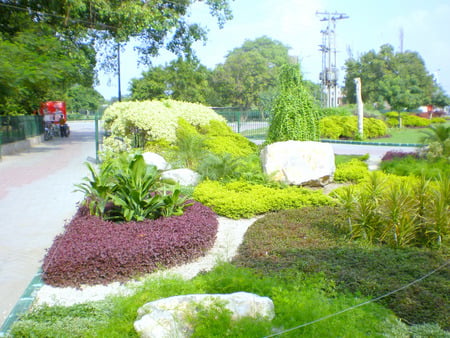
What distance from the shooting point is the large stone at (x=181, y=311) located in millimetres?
3465

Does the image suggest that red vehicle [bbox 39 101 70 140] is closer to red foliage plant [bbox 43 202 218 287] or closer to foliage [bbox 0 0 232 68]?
foliage [bbox 0 0 232 68]

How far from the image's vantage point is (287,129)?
11469 mm

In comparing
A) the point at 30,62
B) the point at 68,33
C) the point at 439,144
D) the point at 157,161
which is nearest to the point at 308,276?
the point at 157,161

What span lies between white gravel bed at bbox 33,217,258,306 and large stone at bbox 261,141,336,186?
242 centimetres

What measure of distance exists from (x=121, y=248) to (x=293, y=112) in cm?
707

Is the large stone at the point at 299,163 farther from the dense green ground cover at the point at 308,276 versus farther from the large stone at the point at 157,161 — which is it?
the large stone at the point at 157,161

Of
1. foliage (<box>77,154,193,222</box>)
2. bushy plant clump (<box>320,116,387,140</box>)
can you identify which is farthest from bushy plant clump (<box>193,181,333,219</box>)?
bushy plant clump (<box>320,116,387,140</box>)

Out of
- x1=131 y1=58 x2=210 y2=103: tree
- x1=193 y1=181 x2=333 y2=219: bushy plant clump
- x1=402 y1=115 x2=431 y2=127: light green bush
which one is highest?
x1=131 y1=58 x2=210 y2=103: tree

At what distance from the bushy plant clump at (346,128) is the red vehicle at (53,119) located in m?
16.5

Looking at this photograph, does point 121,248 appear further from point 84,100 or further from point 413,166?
point 84,100

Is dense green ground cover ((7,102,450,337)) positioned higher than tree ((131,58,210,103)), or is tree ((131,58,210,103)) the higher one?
tree ((131,58,210,103))

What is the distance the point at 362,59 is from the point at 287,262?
50.8 meters

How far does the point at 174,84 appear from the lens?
42562 millimetres

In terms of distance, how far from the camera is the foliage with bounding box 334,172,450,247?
5688 millimetres
